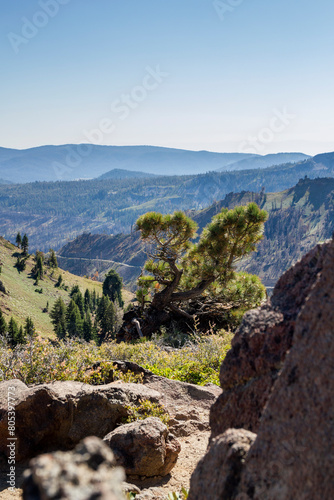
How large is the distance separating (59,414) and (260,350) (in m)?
4.00

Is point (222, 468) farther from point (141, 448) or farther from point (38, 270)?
point (38, 270)

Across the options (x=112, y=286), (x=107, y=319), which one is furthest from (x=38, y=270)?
(x=107, y=319)

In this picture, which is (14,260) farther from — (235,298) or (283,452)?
(283,452)

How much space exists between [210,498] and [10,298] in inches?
4113

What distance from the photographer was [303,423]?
238cm

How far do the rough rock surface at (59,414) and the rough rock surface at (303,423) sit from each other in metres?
4.24

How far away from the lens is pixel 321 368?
245cm

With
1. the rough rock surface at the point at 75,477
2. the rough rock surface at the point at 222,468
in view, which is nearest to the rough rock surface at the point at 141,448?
the rough rock surface at the point at 222,468

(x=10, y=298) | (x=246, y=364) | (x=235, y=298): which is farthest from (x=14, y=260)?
(x=246, y=364)

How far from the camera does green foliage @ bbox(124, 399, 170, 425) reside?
6215 millimetres

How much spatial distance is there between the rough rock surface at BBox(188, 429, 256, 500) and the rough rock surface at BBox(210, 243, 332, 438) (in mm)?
382

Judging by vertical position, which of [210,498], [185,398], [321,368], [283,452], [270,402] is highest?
[321,368]

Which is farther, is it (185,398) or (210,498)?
(185,398)

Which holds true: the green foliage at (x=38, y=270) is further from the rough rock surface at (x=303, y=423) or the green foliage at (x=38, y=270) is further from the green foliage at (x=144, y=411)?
the rough rock surface at (x=303, y=423)
